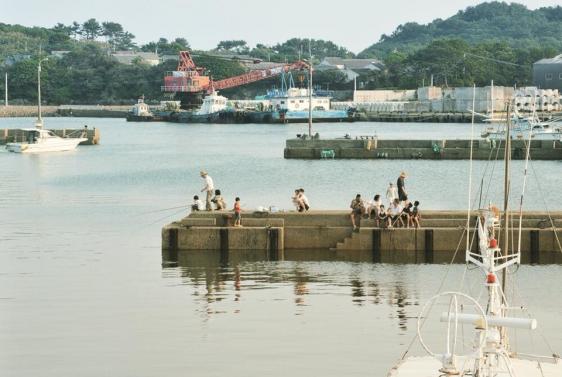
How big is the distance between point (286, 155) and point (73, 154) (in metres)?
23.2

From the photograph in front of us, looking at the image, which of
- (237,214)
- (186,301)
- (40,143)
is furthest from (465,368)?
(40,143)

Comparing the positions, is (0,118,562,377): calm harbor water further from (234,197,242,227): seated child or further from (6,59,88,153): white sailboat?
(6,59,88,153): white sailboat

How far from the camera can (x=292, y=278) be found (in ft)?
125

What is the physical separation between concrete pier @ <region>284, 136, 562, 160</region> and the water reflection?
5649 centimetres

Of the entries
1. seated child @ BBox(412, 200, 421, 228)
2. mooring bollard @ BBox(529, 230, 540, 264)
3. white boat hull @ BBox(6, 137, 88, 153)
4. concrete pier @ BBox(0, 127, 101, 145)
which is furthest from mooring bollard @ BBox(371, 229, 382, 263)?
concrete pier @ BBox(0, 127, 101, 145)

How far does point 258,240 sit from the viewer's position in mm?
41969

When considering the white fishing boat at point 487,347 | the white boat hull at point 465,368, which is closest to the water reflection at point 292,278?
the white boat hull at point 465,368

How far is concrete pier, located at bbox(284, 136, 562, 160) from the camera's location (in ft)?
317

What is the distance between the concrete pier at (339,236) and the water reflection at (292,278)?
338 mm

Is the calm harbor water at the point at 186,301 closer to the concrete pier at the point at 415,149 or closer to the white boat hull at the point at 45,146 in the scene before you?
the concrete pier at the point at 415,149

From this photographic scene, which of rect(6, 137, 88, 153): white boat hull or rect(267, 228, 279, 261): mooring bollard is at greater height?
rect(267, 228, 279, 261): mooring bollard

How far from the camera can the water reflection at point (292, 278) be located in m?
34.4

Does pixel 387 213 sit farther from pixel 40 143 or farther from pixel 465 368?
pixel 40 143

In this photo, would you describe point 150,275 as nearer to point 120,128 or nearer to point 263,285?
point 263,285
